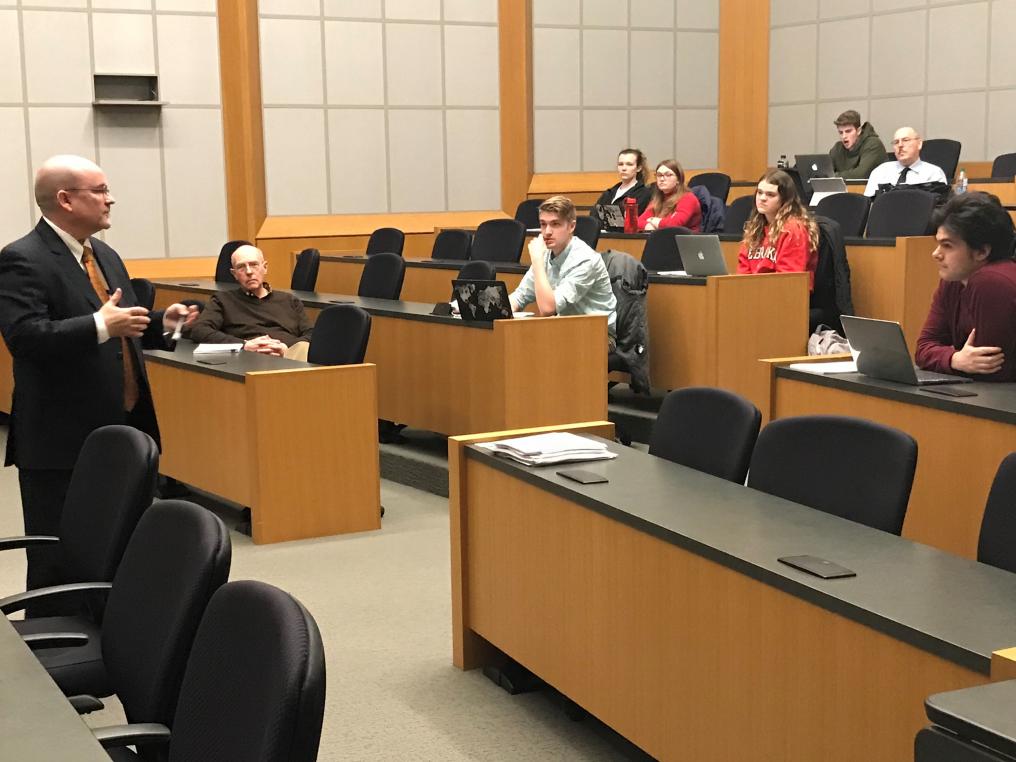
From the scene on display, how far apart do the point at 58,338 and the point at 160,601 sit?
144cm

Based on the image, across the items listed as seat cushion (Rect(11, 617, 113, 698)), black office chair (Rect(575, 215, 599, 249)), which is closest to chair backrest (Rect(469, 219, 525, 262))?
black office chair (Rect(575, 215, 599, 249))

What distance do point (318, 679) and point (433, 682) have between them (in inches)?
85.3

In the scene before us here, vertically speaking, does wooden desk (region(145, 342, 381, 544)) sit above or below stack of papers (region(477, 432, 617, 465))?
below

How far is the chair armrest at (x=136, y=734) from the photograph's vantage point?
2.00m

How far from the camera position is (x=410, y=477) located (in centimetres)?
638

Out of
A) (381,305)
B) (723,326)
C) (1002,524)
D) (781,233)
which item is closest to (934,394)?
(1002,524)

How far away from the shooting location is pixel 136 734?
202 cm

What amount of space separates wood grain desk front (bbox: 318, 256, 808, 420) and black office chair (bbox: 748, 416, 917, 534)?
10.1ft

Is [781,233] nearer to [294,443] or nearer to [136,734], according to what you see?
[294,443]

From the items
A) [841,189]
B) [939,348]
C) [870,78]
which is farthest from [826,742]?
[870,78]

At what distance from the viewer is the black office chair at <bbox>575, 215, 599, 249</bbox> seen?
320 inches

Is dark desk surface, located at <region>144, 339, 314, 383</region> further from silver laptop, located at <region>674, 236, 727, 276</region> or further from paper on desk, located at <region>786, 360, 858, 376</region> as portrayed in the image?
silver laptop, located at <region>674, 236, 727, 276</region>

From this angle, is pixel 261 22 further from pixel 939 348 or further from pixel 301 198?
pixel 939 348

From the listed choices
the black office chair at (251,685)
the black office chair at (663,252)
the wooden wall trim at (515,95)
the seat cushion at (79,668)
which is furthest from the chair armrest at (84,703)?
the wooden wall trim at (515,95)
